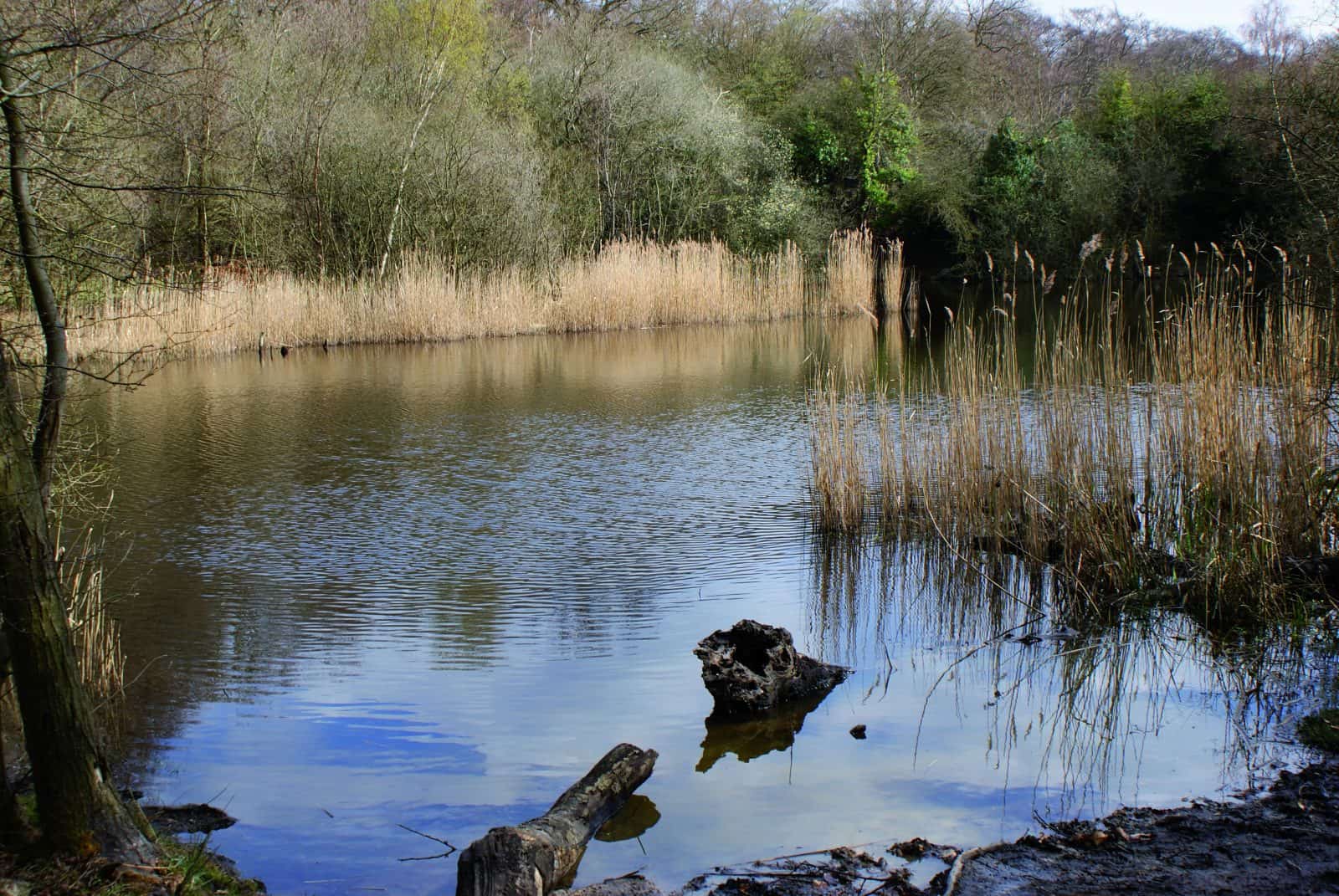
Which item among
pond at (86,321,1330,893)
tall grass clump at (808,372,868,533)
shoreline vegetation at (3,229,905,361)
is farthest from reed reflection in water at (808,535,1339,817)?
shoreline vegetation at (3,229,905,361)

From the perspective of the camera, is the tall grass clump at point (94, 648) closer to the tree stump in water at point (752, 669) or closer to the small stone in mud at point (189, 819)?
the small stone in mud at point (189, 819)

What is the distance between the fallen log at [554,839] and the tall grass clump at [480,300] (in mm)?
12006

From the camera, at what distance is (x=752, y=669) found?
4184mm

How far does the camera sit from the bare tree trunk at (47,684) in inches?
97.7

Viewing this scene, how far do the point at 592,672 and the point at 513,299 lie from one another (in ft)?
46.5

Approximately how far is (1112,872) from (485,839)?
1.41 meters

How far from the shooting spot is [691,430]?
9883 millimetres

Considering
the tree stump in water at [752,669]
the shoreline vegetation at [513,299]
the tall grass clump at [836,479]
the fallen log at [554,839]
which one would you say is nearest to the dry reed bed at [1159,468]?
the tall grass clump at [836,479]

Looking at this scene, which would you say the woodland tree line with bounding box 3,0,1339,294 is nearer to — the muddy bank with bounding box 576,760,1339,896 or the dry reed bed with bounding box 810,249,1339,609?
the dry reed bed with bounding box 810,249,1339,609

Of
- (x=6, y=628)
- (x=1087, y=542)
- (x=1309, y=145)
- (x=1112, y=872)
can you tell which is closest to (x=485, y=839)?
(x=6, y=628)

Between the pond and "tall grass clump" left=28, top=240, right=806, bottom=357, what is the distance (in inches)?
275

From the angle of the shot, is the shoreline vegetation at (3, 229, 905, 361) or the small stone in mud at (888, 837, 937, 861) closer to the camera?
the small stone in mud at (888, 837, 937, 861)

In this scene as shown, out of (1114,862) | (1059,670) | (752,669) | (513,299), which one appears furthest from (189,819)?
(513,299)

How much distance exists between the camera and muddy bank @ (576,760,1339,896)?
271 centimetres
